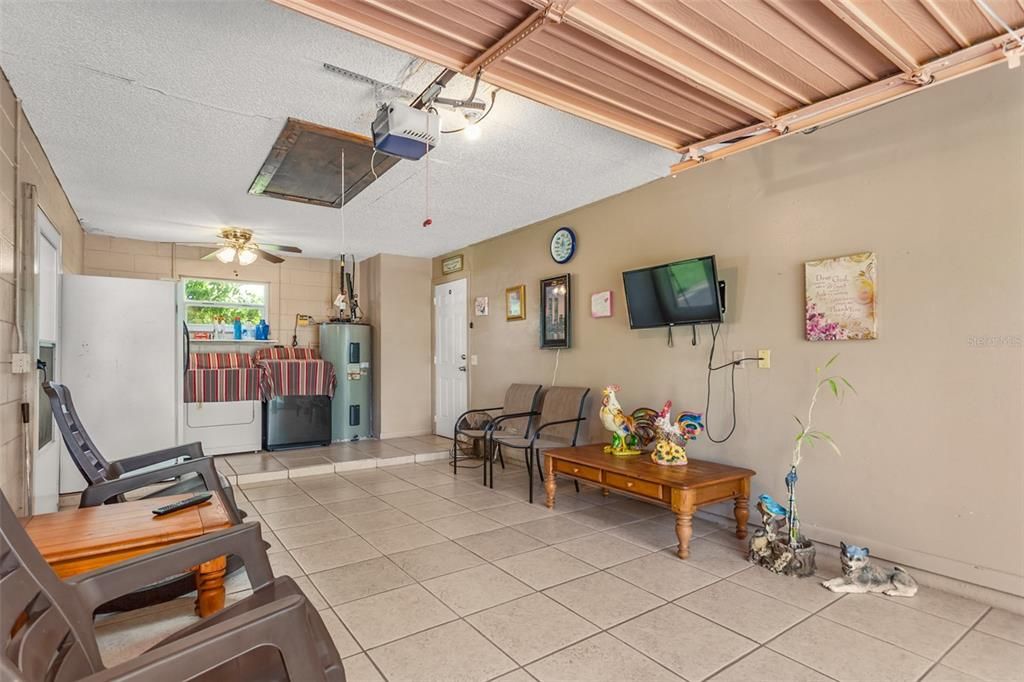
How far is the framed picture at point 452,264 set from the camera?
662cm

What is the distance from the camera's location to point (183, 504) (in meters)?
2.20

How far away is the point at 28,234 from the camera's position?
293 cm

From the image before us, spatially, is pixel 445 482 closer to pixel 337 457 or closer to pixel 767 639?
pixel 337 457

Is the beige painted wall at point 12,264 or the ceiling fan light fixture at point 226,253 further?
the ceiling fan light fixture at point 226,253

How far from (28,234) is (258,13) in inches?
82.5

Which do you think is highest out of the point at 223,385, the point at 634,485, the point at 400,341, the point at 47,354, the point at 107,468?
the point at 400,341

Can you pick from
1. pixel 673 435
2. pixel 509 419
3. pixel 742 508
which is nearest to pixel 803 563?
pixel 742 508

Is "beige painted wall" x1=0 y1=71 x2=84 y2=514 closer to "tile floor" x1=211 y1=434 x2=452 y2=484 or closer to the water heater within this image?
"tile floor" x1=211 y1=434 x2=452 y2=484

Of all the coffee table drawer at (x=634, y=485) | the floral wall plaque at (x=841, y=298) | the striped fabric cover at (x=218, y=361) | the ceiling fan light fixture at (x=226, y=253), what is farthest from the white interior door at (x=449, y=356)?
the floral wall plaque at (x=841, y=298)

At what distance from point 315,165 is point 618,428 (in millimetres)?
2940

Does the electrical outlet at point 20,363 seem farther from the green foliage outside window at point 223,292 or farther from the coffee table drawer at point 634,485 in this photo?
the green foliage outside window at point 223,292

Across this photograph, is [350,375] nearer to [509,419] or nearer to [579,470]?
[509,419]

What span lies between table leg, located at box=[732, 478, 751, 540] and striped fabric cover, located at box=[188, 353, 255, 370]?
18.4ft

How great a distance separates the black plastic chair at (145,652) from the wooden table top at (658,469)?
2.30 metres
